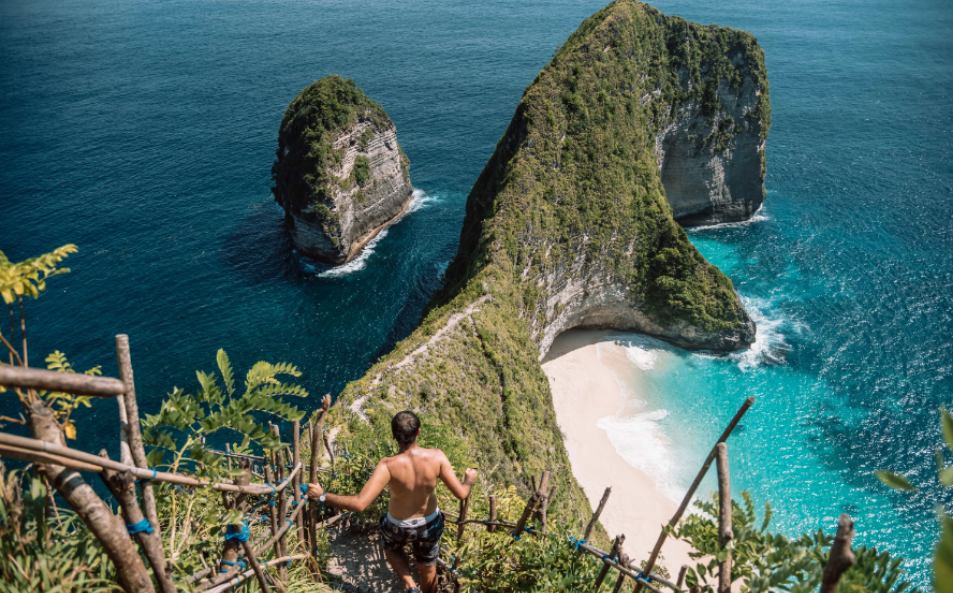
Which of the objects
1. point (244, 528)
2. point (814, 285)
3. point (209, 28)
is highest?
point (209, 28)

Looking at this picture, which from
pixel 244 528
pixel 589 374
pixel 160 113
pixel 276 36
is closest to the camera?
pixel 244 528

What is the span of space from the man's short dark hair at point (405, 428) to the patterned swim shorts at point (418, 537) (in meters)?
1.56

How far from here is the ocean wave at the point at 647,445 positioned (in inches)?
1278

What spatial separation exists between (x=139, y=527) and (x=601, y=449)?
3103 cm

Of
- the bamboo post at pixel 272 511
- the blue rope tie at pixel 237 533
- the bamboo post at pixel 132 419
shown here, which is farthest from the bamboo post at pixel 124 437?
the bamboo post at pixel 272 511

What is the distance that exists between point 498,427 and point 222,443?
18116 mm

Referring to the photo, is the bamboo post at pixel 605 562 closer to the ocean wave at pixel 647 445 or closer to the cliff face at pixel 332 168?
the ocean wave at pixel 647 445

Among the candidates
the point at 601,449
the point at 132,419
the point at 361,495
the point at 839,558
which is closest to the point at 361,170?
the point at 601,449

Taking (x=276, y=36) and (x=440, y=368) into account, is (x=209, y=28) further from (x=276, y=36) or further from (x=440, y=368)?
(x=440, y=368)

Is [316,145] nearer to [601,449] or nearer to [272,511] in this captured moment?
[601,449]

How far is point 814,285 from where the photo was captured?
48.5 m

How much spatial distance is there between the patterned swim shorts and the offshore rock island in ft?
36.8

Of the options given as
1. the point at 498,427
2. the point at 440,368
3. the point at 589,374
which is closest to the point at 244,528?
the point at 440,368

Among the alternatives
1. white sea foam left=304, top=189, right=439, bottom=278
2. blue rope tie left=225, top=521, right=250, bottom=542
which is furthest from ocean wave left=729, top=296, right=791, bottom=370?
blue rope tie left=225, top=521, right=250, bottom=542
